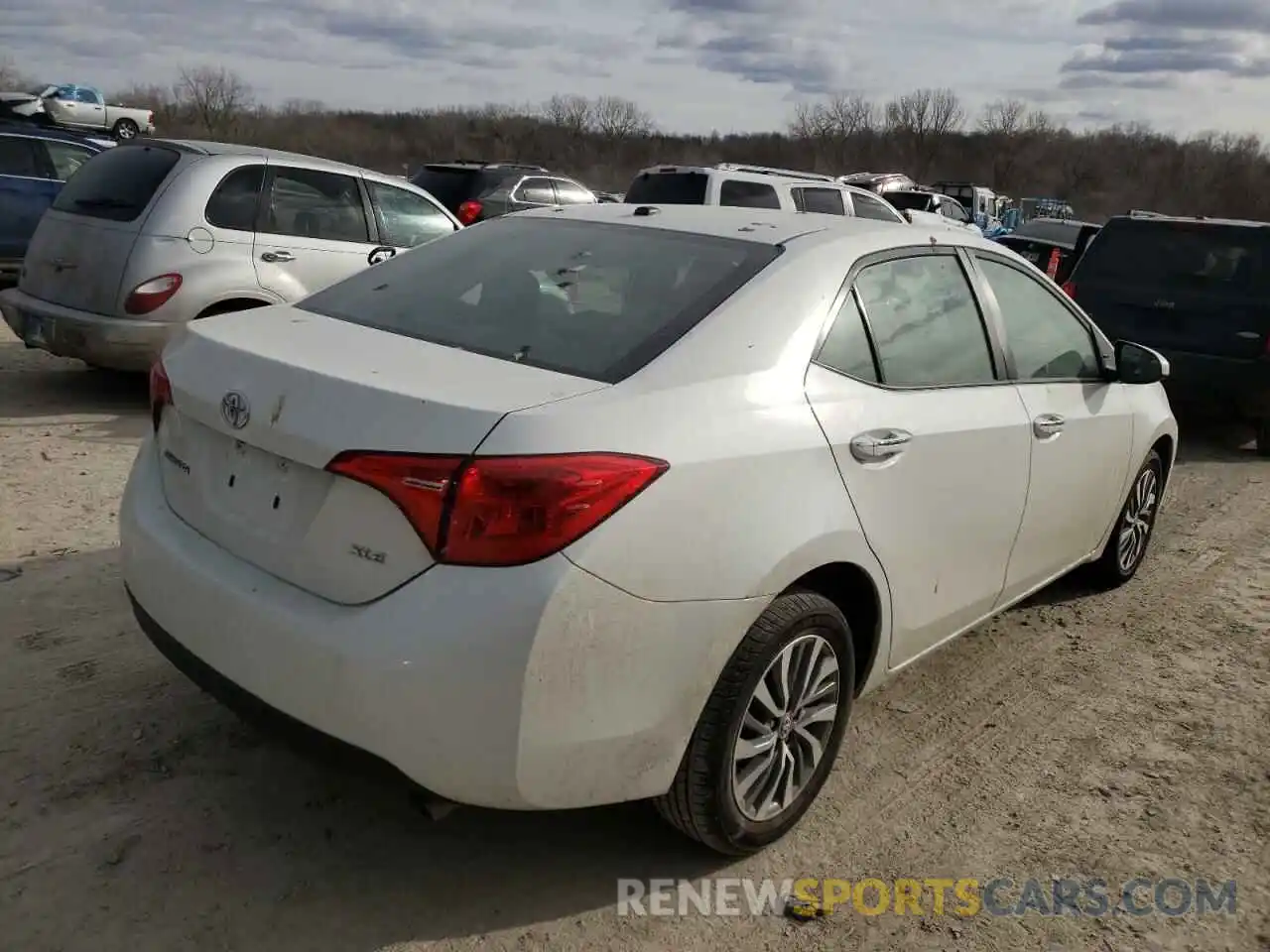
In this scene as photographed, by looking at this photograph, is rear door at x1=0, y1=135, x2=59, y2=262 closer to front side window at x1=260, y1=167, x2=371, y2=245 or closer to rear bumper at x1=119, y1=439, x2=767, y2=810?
front side window at x1=260, y1=167, x2=371, y2=245

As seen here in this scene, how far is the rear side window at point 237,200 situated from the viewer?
6.73 m

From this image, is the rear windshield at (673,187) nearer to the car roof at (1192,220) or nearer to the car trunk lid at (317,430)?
the car roof at (1192,220)

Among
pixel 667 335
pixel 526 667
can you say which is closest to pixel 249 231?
pixel 667 335

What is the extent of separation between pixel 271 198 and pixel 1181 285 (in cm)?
674

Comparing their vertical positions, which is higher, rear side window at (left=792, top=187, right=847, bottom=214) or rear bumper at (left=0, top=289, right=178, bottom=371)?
rear side window at (left=792, top=187, right=847, bottom=214)

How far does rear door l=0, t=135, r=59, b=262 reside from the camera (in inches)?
406

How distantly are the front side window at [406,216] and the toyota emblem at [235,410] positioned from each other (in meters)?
5.49

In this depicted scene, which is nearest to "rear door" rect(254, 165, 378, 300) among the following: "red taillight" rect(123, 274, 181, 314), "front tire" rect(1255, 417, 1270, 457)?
"red taillight" rect(123, 274, 181, 314)

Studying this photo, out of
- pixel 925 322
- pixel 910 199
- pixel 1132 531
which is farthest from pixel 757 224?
pixel 910 199

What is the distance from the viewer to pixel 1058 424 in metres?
3.87

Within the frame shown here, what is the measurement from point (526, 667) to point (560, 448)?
1.49 ft

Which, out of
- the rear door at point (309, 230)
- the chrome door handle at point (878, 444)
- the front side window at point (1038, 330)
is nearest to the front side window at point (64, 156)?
the rear door at point (309, 230)

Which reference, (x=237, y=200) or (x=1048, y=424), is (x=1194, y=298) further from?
(x=237, y=200)

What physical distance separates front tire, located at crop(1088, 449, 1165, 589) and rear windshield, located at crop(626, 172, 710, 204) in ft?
21.4
